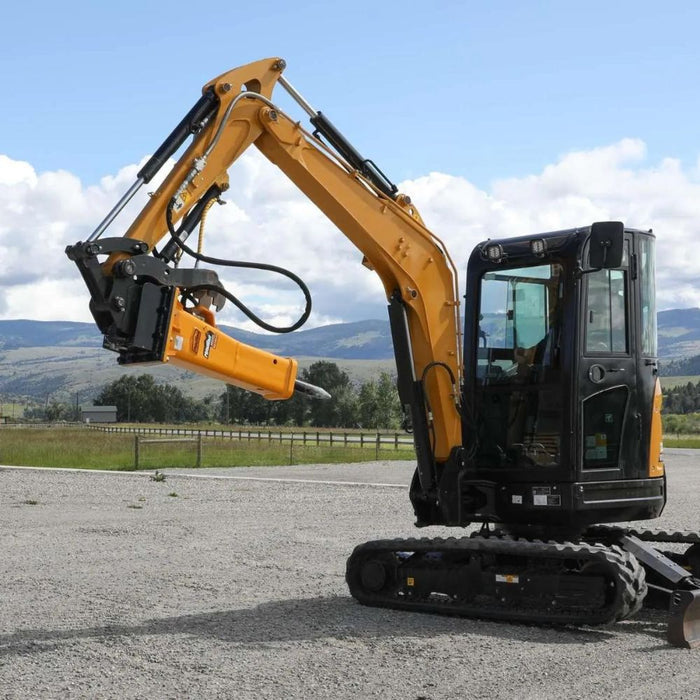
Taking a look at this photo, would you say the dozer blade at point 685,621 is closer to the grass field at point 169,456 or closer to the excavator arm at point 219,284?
the excavator arm at point 219,284

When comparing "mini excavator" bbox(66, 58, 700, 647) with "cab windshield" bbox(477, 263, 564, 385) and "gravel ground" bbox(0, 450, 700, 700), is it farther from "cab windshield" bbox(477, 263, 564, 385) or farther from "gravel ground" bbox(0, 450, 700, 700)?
"gravel ground" bbox(0, 450, 700, 700)

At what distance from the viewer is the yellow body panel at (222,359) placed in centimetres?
854

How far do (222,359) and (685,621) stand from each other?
4.39 meters

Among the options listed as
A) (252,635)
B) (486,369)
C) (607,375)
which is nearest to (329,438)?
(486,369)

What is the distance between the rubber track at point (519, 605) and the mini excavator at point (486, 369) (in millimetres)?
19

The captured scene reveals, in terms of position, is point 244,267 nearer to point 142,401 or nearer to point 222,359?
point 222,359

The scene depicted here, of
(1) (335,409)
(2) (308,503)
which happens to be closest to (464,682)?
(2) (308,503)

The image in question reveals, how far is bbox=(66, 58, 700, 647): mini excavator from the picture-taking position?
898cm

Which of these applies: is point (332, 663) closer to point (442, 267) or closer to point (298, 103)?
point (442, 267)

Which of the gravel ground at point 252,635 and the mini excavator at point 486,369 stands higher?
the mini excavator at point 486,369

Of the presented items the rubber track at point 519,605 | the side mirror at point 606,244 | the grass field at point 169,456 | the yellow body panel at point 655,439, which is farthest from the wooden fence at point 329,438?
the side mirror at point 606,244

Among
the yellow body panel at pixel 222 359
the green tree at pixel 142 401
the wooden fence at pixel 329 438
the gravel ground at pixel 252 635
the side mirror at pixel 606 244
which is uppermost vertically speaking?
the green tree at pixel 142 401

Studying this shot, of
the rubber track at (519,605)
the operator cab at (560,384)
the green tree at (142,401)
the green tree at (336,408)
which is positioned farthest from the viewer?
the green tree at (142,401)

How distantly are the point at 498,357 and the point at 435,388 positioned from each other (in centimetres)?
67
